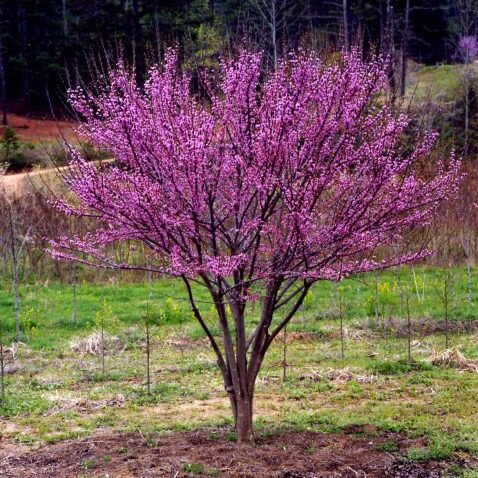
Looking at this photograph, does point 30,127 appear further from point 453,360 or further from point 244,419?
point 244,419

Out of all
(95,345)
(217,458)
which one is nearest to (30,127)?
(95,345)

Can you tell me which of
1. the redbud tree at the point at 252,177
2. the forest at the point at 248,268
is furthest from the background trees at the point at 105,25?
the redbud tree at the point at 252,177

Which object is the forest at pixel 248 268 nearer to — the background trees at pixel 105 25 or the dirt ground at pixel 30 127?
the background trees at pixel 105 25

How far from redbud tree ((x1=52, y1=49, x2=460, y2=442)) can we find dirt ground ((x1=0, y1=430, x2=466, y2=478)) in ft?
3.48

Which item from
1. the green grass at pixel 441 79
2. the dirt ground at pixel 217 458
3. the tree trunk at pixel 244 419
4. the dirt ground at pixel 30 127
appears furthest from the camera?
the dirt ground at pixel 30 127

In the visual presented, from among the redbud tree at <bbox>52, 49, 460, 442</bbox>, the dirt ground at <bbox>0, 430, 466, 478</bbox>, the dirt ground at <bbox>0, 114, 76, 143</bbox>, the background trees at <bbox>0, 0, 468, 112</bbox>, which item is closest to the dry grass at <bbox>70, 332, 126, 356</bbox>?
the dirt ground at <bbox>0, 430, 466, 478</bbox>

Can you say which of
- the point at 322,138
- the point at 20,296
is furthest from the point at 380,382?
the point at 20,296

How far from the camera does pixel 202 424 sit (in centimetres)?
662

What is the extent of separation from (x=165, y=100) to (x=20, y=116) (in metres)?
39.8

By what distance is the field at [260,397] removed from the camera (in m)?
5.50

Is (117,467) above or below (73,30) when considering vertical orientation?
below

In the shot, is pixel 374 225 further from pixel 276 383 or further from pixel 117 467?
pixel 276 383

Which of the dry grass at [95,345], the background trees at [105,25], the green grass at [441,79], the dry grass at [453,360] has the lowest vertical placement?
the dry grass at [95,345]

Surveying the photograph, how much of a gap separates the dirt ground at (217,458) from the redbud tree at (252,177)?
1.06 meters
